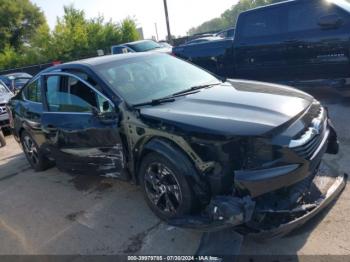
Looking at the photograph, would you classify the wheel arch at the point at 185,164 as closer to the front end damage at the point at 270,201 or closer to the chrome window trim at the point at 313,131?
the front end damage at the point at 270,201

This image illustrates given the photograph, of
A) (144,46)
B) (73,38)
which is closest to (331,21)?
(144,46)

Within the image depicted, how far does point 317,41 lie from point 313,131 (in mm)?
3959

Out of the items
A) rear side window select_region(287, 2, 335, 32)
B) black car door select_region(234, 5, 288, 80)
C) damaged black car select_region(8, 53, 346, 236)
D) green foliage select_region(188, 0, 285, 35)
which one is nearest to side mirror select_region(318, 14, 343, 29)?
rear side window select_region(287, 2, 335, 32)

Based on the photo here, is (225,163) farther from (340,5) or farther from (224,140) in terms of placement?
(340,5)

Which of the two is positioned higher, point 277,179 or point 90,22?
point 90,22

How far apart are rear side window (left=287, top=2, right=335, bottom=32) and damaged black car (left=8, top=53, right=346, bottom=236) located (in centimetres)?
301

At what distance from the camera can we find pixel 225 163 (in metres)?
3.03

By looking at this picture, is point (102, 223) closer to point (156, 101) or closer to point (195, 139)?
point (156, 101)

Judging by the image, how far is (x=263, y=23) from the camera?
7.37 metres

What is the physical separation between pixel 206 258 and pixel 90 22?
33366 mm

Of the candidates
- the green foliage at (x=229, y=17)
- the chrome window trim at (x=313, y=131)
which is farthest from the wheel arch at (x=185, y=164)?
the green foliage at (x=229, y=17)

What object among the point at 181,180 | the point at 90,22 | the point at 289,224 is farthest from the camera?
the point at 90,22

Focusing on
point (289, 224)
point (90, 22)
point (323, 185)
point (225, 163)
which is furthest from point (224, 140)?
point (90, 22)

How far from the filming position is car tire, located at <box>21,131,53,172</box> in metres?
5.79
